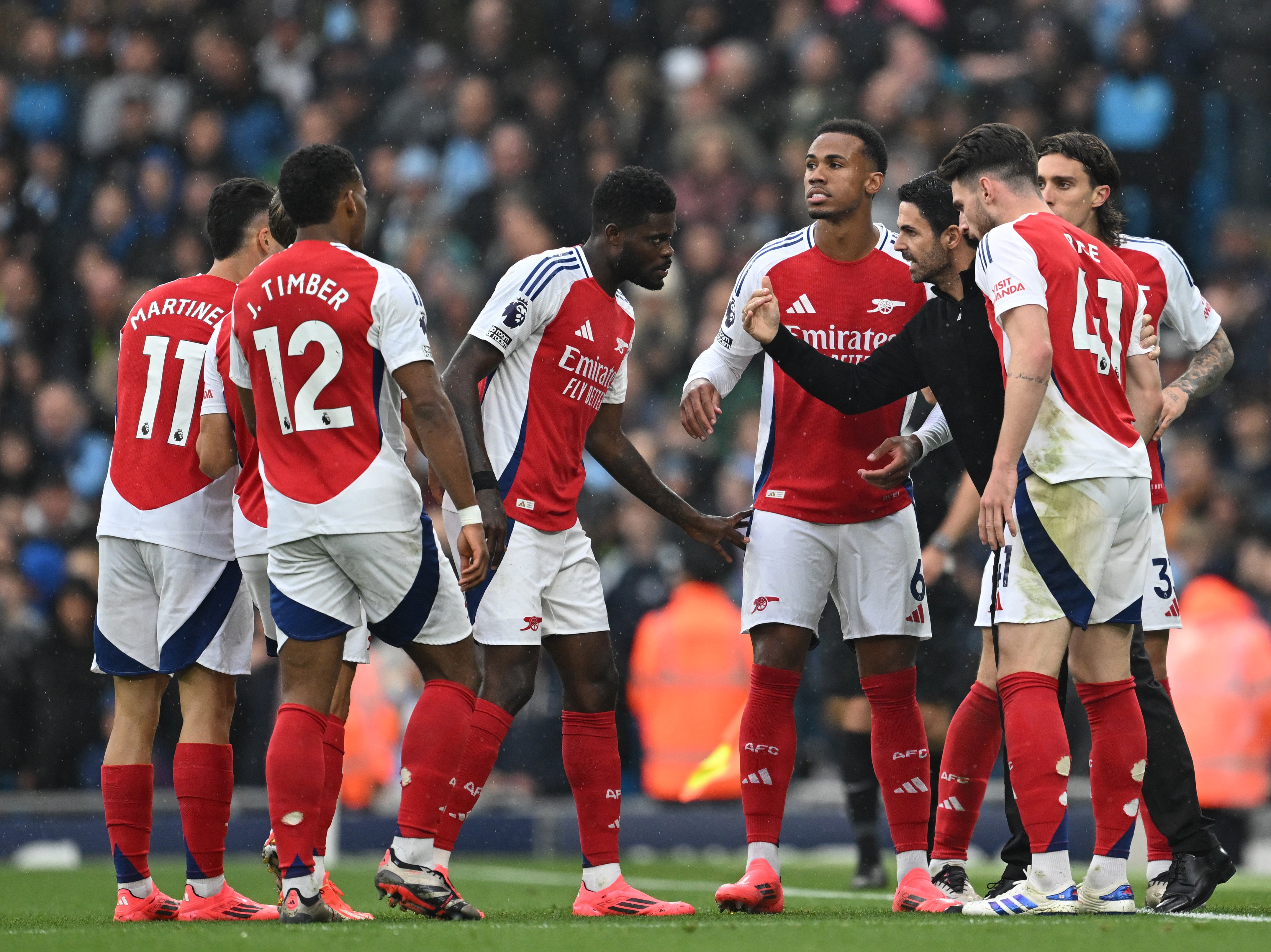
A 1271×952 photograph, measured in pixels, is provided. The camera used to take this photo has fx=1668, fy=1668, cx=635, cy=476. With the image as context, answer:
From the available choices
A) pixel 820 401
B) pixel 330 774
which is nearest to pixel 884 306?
pixel 820 401

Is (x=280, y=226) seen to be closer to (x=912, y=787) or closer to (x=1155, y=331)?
(x=912, y=787)

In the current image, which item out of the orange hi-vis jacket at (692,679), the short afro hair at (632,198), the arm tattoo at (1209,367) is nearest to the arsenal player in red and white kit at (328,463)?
the short afro hair at (632,198)

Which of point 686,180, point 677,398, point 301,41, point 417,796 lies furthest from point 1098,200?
point 301,41

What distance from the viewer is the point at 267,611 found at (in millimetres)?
5621

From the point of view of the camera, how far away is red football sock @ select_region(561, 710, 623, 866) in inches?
227

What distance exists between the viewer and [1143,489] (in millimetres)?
5094

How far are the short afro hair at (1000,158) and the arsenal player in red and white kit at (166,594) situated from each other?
2594 millimetres

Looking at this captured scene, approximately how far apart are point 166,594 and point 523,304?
1.59 m

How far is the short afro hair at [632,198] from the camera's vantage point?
232 inches

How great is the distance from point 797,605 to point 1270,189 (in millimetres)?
9030

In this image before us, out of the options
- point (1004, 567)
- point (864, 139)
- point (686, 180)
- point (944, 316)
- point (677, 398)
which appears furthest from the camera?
point (686, 180)

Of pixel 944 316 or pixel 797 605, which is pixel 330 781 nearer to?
pixel 797 605

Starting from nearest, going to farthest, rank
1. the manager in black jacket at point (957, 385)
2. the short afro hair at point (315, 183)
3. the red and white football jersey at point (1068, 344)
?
the red and white football jersey at point (1068, 344)
the short afro hair at point (315, 183)
the manager in black jacket at point (957, 385)

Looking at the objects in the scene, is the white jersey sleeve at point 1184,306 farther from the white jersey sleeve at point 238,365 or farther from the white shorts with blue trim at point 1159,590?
the white jersey sleeve at point 238,365
